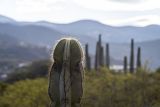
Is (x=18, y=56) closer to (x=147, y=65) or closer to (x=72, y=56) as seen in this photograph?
(x=147, y=65)

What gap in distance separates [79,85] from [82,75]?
0.28 ft

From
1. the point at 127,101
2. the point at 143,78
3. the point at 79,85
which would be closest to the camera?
the point at 79,85

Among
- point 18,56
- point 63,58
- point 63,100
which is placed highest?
point 63,58

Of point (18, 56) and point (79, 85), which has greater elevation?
point (79, 85)

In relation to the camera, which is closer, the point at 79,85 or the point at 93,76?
the point at 79,85

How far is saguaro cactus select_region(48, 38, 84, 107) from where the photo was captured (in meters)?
4.47

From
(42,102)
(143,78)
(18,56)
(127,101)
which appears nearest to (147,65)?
(143,78)

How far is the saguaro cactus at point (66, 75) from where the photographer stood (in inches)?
176

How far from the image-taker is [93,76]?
23.9 m

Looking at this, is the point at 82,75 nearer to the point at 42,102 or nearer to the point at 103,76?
the point at 42,102

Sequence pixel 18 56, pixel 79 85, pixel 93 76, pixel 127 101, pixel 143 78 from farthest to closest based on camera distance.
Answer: pixel 18 56 < pixel 93 76 < pixel 143 78 < pixel 127 101 < pixel 79 85

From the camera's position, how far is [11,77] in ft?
159

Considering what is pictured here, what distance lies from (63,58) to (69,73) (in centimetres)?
13

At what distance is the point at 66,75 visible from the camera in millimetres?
4480
